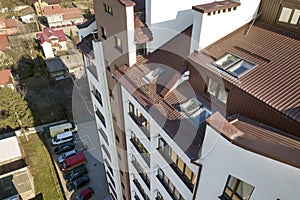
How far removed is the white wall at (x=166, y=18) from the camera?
450 inches

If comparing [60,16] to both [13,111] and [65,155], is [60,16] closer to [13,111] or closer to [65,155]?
[13,111]

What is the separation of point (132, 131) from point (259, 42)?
9.17 meters

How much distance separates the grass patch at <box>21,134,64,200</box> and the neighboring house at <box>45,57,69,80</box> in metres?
19.3

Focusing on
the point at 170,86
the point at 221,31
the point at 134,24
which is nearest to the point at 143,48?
the point at 134,24

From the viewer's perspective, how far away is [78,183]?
105ft

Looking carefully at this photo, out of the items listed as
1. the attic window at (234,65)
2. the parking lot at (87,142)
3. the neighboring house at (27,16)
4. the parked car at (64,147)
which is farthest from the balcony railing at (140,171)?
the neighboring house at (27,16)

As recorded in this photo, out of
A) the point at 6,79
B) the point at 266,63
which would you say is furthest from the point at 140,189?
the point at 6,79

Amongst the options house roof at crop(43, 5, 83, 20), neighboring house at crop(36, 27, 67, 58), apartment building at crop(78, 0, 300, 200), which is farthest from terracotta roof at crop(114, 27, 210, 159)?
house roof at crop(43, 5, 83, 20)

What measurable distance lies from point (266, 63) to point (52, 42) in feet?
220

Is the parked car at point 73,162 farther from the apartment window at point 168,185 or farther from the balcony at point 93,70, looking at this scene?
the apartment window at point 168,185

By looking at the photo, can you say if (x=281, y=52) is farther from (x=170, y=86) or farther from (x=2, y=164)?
(x=2, y=164)

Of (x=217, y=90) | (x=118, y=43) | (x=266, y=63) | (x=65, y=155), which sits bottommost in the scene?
(x=65, y=155)

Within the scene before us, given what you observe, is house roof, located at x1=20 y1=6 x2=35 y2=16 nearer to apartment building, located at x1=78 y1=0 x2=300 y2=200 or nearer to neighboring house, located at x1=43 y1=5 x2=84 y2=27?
neighboring house, located at x1=43 y1=5 x2=84 y2=27

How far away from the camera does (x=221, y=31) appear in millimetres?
10758
